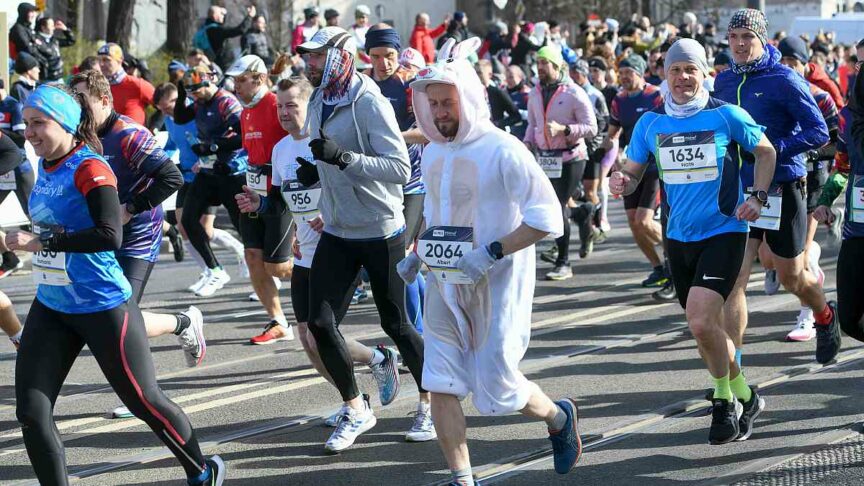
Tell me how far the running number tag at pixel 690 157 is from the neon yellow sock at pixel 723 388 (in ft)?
3.12

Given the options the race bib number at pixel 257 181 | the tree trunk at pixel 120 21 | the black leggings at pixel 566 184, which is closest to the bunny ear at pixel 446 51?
the race bib number at pixel 257 181

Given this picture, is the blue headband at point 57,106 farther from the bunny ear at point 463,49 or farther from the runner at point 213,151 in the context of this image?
the runner at point 213,151

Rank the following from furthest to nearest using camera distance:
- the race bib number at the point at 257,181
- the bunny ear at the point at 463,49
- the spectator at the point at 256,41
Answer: the spectator at the point at 256,41 < the race bib number at the point at 257,181 < the bunny ear at the point at 463,49

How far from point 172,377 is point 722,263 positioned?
12.4ft

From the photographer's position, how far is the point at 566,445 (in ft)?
18.9

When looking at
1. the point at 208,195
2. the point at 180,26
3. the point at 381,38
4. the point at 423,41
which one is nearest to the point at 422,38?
the point at 423,41

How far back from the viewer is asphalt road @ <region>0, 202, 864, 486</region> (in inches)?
239

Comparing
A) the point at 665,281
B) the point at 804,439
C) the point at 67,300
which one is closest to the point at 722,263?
the point at 804,439

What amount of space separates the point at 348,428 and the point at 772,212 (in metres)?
2.90

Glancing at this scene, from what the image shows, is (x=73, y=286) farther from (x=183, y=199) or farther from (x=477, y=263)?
(x=183, y=199)

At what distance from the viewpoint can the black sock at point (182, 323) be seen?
725cm

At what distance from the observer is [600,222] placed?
15.0 m

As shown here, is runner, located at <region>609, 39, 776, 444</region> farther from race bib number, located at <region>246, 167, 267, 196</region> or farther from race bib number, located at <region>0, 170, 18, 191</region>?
race bib number, located at <region>0, 170, 18, 191</region>

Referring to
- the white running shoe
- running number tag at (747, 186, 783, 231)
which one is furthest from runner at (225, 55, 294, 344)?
running number tag at (747, 186, 783, 231)
